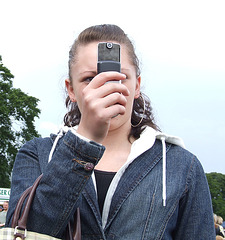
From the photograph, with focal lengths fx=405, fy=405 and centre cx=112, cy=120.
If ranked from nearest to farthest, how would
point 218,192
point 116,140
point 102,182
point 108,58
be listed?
point 108,58 < point 102,182 < point 116,140 < point 218,192

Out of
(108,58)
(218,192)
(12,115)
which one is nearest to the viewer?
(108,58)

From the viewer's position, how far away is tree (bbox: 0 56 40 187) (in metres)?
24.8

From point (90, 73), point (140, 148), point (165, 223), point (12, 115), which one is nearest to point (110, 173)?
point (140, 148)

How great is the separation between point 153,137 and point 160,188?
0.30 meters

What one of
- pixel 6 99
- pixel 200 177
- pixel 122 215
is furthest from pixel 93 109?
pixel 6 99

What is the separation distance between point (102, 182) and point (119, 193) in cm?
11

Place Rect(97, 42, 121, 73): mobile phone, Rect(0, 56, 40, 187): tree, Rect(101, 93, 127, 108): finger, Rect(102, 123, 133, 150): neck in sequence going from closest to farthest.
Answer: Rect(101, 93, 127, 108): finger
Rect(97, 42, 121, 73): mobile phone
Rect(102, 123, 133, 150): neck
Rect(0, 56, 40, 187): tree

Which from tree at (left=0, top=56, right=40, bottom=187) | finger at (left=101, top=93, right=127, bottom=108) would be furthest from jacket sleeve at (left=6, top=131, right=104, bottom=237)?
tree at (left=0, top=56, right=40, bottom=187)

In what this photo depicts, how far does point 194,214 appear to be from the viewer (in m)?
1.90

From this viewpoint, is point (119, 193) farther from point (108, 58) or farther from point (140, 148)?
point (108, 58)

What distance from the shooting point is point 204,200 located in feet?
6.31

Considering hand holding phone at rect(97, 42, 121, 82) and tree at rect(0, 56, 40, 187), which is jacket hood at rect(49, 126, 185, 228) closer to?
hand holding phone at rect(97, 42, 121, 82)

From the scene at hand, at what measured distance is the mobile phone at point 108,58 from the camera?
1573mm

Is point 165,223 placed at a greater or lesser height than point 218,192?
greater
